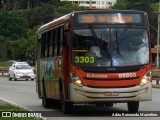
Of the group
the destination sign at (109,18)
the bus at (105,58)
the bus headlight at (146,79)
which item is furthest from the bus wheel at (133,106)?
the destination sign at (109,18)

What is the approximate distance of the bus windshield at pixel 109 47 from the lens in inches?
696

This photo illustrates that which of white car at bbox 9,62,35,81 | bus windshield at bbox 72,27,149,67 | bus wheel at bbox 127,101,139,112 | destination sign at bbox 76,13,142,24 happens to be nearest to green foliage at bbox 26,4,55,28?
white car at bbox 9,62,35,81

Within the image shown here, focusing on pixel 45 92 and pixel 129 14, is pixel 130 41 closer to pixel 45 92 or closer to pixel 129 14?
pixel 129 14

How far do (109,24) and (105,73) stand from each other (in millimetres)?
1490

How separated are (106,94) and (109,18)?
2257mm

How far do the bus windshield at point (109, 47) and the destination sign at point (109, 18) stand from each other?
23 centimetres

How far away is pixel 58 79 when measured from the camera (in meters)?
19.2

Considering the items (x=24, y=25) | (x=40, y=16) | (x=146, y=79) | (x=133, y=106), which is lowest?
(x=24, y=25)

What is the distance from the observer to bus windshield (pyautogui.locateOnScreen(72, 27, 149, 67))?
17688 mm

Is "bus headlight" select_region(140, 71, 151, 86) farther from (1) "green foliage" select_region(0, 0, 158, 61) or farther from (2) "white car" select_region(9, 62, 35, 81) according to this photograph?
(1) "green foliage" select_region(0, 0, 158, 61)

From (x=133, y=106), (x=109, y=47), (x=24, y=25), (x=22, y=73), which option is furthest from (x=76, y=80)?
(x=24, y=25)

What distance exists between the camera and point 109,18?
18141 mm

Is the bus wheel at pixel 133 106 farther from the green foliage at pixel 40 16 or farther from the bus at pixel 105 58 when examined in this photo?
the green foliage at pixel 40 16

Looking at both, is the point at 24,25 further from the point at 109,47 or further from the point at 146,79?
the point at 146,79
